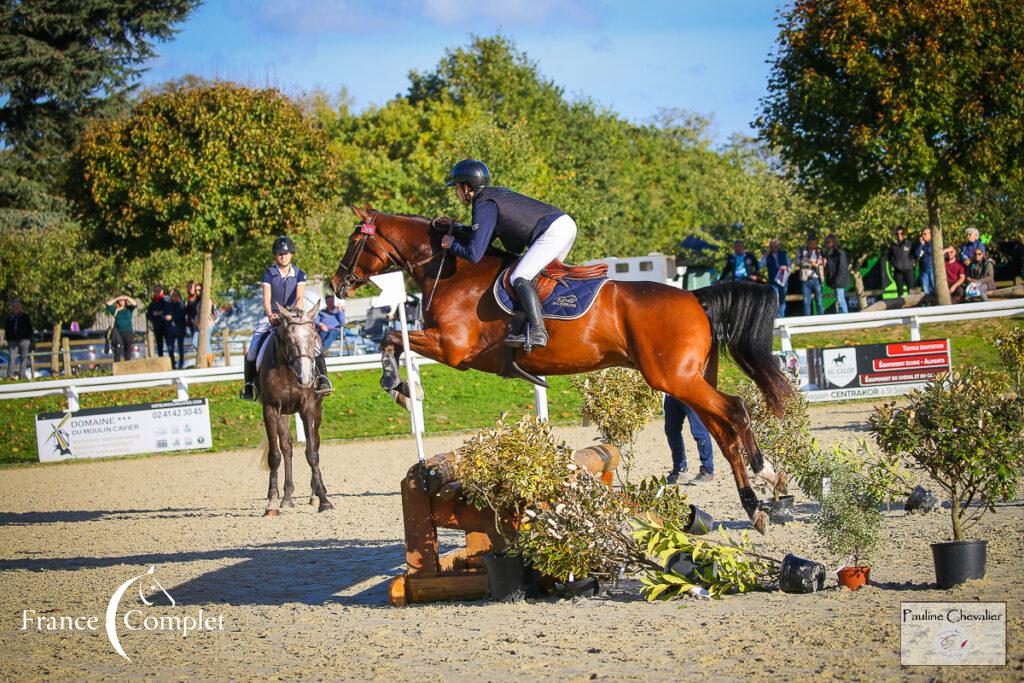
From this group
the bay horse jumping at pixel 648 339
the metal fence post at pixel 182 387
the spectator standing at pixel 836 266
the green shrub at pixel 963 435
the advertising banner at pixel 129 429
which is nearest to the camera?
the green shrub at pixel 963 435

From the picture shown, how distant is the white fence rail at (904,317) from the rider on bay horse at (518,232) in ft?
39.2

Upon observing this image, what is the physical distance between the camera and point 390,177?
42.0m

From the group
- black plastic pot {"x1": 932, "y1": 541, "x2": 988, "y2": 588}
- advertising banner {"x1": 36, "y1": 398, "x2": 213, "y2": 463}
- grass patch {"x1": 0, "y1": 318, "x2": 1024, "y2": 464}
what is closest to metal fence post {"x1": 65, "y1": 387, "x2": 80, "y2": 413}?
advertising banner {"x1": 36, "y1": 398, "x2": 213, "y2": 463}

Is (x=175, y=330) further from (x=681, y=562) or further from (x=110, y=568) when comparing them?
(x=681, y=562)

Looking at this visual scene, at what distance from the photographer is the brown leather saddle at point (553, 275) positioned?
7668mm

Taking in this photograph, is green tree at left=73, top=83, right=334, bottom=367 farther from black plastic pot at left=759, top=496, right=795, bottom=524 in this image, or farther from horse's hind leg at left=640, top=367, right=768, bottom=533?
black plastic pot at left=759, top=496, right=795, bottom=524

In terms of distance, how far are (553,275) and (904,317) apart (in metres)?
13.5

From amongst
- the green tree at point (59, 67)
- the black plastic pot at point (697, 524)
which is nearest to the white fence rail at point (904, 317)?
the black plastic pot at point (697, 524)

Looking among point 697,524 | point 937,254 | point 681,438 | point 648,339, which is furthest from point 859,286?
point 697,524

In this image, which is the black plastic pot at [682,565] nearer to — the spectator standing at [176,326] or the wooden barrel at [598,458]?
the wooden barrel at [598,458]

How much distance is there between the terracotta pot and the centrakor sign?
12030mm

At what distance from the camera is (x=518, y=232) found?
770 centimetres

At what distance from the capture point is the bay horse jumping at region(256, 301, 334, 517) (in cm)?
1116

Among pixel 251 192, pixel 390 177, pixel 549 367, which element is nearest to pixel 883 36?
pixel 251 192
